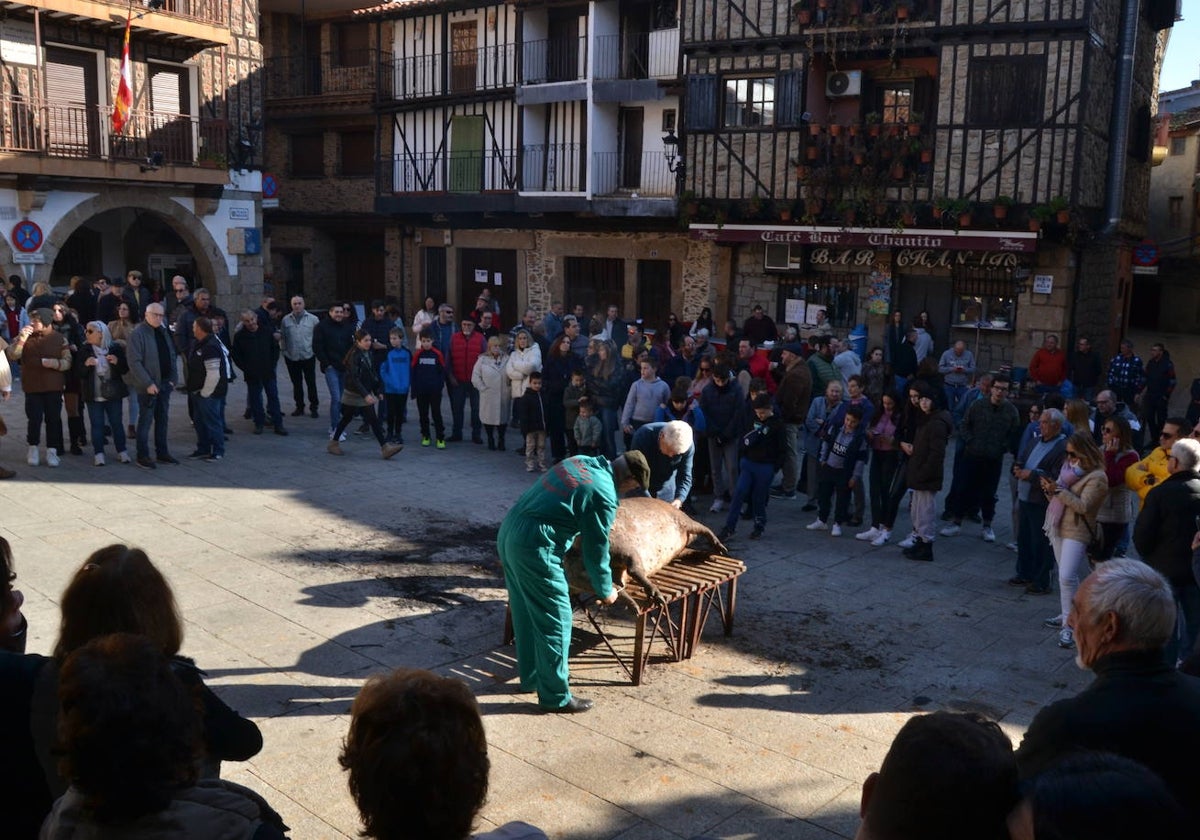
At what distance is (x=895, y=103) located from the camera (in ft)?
66.9

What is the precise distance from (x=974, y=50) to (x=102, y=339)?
14.8m

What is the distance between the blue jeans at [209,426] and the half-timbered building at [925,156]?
1181 cm

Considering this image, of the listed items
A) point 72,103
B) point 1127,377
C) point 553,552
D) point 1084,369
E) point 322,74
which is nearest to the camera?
point 553,552

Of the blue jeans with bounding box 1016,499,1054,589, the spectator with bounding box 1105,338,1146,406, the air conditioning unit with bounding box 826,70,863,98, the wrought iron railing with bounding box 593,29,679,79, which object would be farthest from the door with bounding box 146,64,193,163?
the blue jeans with bounding box 1016,499,1054,589

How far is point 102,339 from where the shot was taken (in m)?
11.8

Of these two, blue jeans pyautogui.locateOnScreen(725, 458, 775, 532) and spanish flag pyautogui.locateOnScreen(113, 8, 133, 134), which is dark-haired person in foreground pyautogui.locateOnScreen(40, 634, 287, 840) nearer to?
blue jeans pyautogui.locateOnScreen(725, 458, 775, 532)

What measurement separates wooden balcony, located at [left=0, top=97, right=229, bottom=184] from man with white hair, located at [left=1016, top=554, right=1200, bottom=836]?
21002 mm

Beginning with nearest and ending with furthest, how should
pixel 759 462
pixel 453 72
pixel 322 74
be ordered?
1. pixel 759 462
2. pixel 453 72
3. pixel 322 74

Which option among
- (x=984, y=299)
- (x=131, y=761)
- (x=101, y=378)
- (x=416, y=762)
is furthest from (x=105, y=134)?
(x=416, y=762)

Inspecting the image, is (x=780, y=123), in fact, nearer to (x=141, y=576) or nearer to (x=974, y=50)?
(x=974, y=50)

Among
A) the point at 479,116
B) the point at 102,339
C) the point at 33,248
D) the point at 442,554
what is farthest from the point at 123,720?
the point at 479,116

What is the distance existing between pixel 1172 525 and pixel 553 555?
147 inches

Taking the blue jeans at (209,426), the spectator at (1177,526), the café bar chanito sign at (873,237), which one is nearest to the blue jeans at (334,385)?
the blue jeans at (209,426)

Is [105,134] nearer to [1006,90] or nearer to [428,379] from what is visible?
[428,379]
